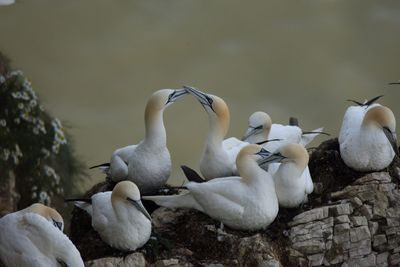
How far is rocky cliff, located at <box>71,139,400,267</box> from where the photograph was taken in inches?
158

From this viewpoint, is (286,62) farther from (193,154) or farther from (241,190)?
(241,190)

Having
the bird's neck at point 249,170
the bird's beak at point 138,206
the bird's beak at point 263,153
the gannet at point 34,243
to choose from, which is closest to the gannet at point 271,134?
the bird's beak at point 263,153

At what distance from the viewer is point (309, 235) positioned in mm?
4164

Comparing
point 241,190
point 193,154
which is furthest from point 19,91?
point 241,190

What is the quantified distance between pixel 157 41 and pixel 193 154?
1.16m

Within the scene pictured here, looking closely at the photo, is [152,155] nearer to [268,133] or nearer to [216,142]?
[216,142]

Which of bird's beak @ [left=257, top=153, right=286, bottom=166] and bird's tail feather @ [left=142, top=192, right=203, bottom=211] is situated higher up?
bird's beak @ [left=257, top=153, right=286, bottom=166]

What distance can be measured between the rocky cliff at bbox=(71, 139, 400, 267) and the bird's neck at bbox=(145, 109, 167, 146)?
0.30 metres

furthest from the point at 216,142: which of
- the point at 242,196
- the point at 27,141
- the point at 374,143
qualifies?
the point at 27,141

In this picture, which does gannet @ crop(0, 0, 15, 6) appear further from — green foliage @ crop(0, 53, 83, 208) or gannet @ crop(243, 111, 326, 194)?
gannet @ crop(243, 111, 326, 194)

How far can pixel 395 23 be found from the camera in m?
7.80

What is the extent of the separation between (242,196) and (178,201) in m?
0.29

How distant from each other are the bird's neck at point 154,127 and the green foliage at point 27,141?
1.44 meters

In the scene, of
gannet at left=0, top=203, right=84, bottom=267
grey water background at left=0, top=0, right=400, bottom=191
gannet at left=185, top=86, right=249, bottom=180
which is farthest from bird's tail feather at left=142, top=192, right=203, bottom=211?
grey water background at left=0, top=0, right=400, bottom=191
